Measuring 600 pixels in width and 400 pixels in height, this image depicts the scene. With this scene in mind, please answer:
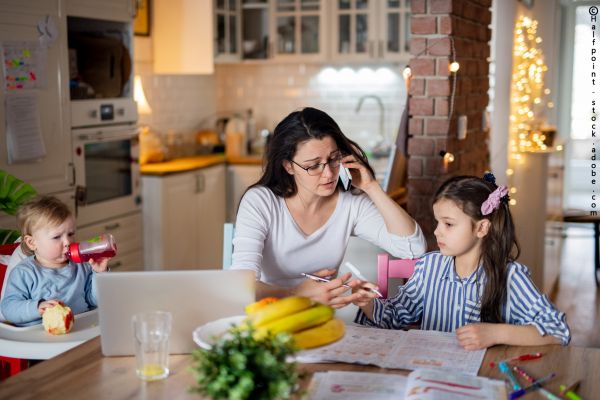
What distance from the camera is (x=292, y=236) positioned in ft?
9.03

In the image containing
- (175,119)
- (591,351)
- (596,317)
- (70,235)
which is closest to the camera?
(591,351)

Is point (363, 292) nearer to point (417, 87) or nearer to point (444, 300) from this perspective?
point (444, 300)

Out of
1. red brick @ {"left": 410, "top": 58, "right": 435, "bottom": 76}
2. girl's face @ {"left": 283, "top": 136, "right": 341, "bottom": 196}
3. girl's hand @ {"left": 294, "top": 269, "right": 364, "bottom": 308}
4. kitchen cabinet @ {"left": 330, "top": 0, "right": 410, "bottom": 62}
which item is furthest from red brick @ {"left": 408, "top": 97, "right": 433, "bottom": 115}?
kitchen cabinet @ {"left": 330, "top": 0, "right": 410, "bottom": 62}

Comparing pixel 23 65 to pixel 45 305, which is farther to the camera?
pixel 23 65

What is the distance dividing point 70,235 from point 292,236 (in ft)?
2.46

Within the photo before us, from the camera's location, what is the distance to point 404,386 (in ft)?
5.83

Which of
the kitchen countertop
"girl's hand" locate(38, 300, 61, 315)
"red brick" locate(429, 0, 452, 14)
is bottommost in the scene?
"girl's hand" locate(38, 300, 61, 315)

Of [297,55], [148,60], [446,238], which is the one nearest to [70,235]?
[446,238]

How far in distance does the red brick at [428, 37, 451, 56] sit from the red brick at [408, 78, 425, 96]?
0.14 metres

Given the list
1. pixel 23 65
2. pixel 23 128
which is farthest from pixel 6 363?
pixel 23 65

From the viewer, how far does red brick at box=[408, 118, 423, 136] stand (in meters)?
3.79

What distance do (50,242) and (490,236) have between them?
4.66 feet

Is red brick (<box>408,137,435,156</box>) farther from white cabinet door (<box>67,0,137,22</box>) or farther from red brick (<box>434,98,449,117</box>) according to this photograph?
white cabinet door (<box>67,0,137,22</box>)

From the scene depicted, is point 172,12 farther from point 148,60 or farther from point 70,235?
point 70,235
